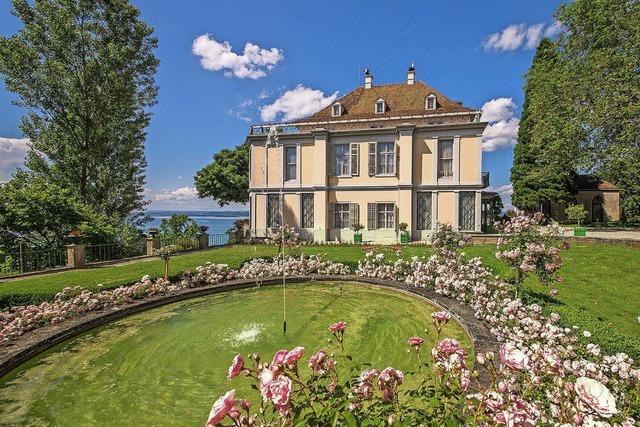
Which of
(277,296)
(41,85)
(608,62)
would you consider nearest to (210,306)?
(277,296)

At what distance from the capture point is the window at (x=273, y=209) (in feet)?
72.4

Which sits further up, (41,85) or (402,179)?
(41,85)

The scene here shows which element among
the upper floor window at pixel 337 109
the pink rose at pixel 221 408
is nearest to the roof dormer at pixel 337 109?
the upper floor window at pixel 337 109

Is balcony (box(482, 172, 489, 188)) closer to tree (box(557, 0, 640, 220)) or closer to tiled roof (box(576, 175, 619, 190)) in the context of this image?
tree (box(557, 0, 640, 220))

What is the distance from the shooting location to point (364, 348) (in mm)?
A: 5777

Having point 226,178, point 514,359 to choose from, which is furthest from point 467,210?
point 226,178

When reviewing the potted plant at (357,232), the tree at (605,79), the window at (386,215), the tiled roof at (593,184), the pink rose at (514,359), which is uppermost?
the tree at (605,79)

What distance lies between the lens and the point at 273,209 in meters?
22.2

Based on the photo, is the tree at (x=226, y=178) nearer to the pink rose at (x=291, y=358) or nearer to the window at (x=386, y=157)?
the window at (x=386, y=157)

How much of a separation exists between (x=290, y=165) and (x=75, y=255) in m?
13.5

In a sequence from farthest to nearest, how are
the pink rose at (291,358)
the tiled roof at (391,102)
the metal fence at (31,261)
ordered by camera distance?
the tiled roof at (391,102), the metal fence at (31,261), the pink rose at (291,358)

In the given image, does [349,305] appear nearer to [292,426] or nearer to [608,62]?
[292,426]

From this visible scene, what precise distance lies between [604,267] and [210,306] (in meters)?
13.7

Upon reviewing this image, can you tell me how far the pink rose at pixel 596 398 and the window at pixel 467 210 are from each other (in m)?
19.8
